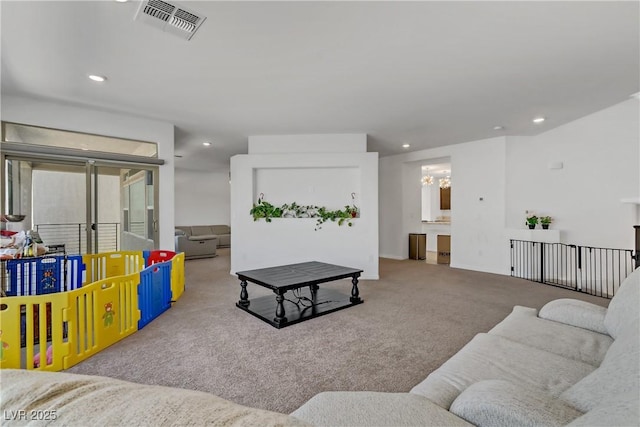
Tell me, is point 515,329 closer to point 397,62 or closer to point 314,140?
point 397,62

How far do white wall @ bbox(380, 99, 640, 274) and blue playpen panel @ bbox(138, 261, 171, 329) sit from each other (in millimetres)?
5817

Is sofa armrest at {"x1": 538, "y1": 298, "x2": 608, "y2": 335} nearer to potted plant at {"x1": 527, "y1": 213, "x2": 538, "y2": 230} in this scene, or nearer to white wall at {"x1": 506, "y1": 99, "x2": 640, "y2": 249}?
white wall at {"x1": 506, "y1": 99, "x2": 640, "y2": 249}

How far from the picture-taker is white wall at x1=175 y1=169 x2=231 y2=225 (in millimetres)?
10617

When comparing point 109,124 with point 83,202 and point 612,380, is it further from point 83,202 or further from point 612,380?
point 612,380

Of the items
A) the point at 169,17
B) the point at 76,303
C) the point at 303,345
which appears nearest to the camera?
the point at 169,17

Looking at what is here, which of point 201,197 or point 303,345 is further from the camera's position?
point 201,197

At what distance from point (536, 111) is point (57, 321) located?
20.6 ft

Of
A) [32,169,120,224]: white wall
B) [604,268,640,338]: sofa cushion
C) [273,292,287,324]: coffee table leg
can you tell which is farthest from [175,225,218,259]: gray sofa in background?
[604,268,640,338]: sofa cushion

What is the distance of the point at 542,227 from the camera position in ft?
18.7

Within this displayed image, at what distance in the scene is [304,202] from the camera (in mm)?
6148

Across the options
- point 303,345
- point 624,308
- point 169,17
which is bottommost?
point 303,345

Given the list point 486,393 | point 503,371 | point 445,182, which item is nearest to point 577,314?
point 503,371

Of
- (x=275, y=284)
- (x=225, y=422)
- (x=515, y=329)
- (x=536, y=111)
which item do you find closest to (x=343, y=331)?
(x=275, y=284)

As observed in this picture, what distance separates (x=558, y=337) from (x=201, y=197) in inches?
430
